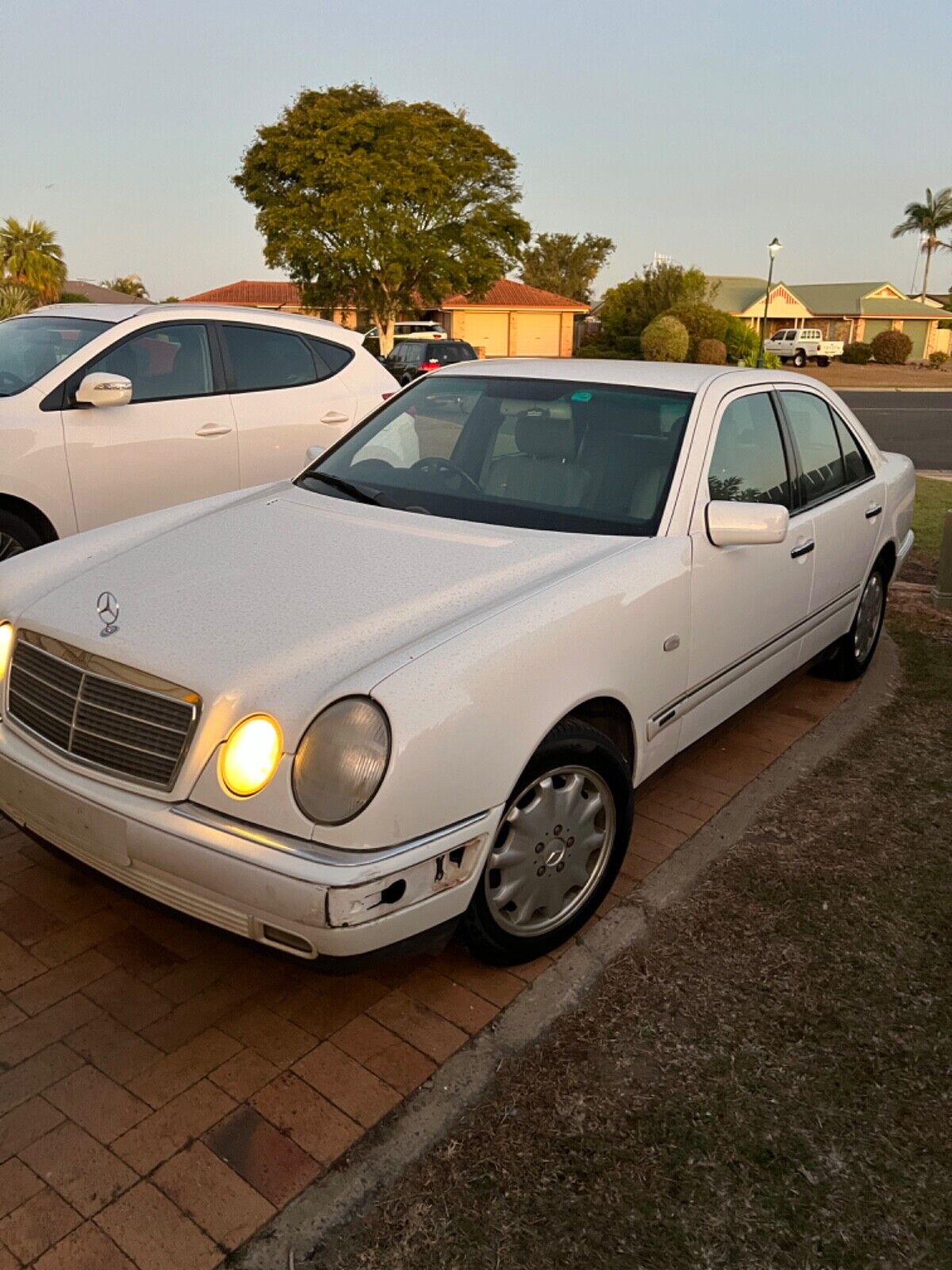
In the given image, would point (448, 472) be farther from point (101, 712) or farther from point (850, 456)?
point (850, 456)

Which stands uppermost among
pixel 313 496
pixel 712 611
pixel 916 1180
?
pixel 313 496

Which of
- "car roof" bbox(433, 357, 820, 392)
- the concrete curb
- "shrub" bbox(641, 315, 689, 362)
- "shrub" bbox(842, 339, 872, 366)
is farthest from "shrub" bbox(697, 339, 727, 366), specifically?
the concrete curb

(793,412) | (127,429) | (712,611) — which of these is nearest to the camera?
(712,611)

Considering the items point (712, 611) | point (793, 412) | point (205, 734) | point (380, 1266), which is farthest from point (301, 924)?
point (793, 412)

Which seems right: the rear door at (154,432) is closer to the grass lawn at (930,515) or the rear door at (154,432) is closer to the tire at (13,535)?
the tire at (13,535)

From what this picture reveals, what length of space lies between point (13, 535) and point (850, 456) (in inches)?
168

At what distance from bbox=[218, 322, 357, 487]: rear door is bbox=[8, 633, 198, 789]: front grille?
12.0ft

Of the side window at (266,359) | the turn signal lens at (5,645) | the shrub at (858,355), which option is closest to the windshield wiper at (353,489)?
the turn signal lens at (5,645)

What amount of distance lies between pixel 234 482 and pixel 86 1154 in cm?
450

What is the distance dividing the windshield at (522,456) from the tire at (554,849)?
0.82m

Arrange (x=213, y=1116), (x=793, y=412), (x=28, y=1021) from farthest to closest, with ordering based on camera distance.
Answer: (x=793, y=412) < (x=28, y=1021) < (x=213, y=1116)

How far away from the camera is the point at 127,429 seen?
568cm

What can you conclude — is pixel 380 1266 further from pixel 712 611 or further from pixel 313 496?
Result: pixel 313 496

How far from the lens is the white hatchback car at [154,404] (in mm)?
5387
